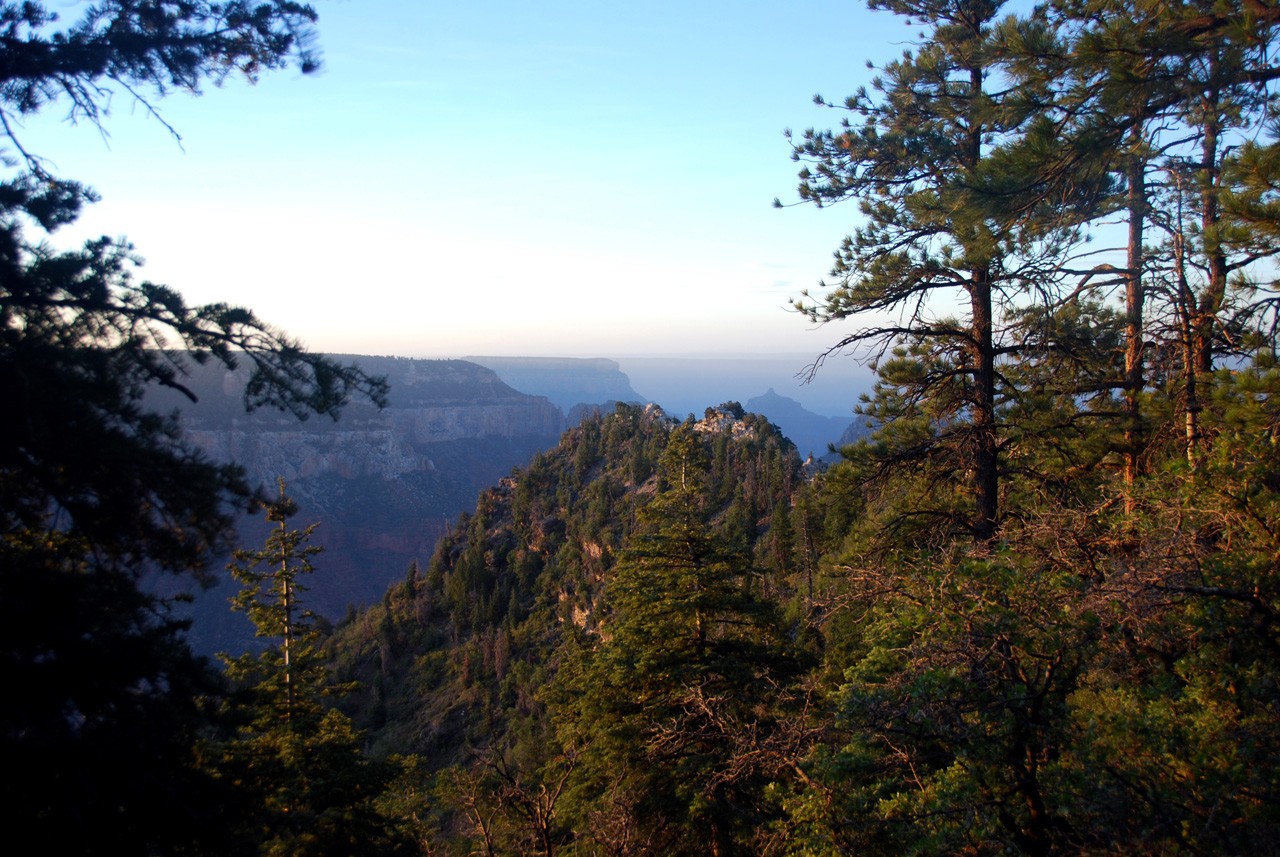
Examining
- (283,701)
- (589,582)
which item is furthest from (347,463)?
(283,701)

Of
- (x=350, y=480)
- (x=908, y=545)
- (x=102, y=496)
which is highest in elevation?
(x=102, y=496)

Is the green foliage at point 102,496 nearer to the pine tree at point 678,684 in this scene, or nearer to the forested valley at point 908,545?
the forested valley at point 908,545

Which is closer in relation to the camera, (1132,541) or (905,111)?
(1132,541)

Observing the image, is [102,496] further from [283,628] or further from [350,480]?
[350,480]

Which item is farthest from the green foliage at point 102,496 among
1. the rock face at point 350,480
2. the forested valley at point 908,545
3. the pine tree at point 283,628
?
the rock face at point 350,480

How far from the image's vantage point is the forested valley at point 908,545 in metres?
4.36

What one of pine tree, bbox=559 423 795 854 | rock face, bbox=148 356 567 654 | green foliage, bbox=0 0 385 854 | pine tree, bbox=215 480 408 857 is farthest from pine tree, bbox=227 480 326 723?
rock face, bbox=148 356 567 654

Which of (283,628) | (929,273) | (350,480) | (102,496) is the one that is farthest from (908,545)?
(350,480)

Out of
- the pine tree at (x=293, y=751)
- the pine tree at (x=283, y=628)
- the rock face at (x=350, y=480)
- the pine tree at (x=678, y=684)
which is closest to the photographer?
the pine tree at (x=293, y=751)

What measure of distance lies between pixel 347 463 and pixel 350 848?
175 m

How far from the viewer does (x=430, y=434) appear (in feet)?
656

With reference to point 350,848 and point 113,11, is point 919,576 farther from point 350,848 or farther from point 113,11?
point 113,11

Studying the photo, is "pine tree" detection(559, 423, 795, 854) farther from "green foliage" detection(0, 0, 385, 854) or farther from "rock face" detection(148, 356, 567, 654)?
"rock face" detection(148, 356, 567, 654)

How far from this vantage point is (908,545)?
10125 mm
